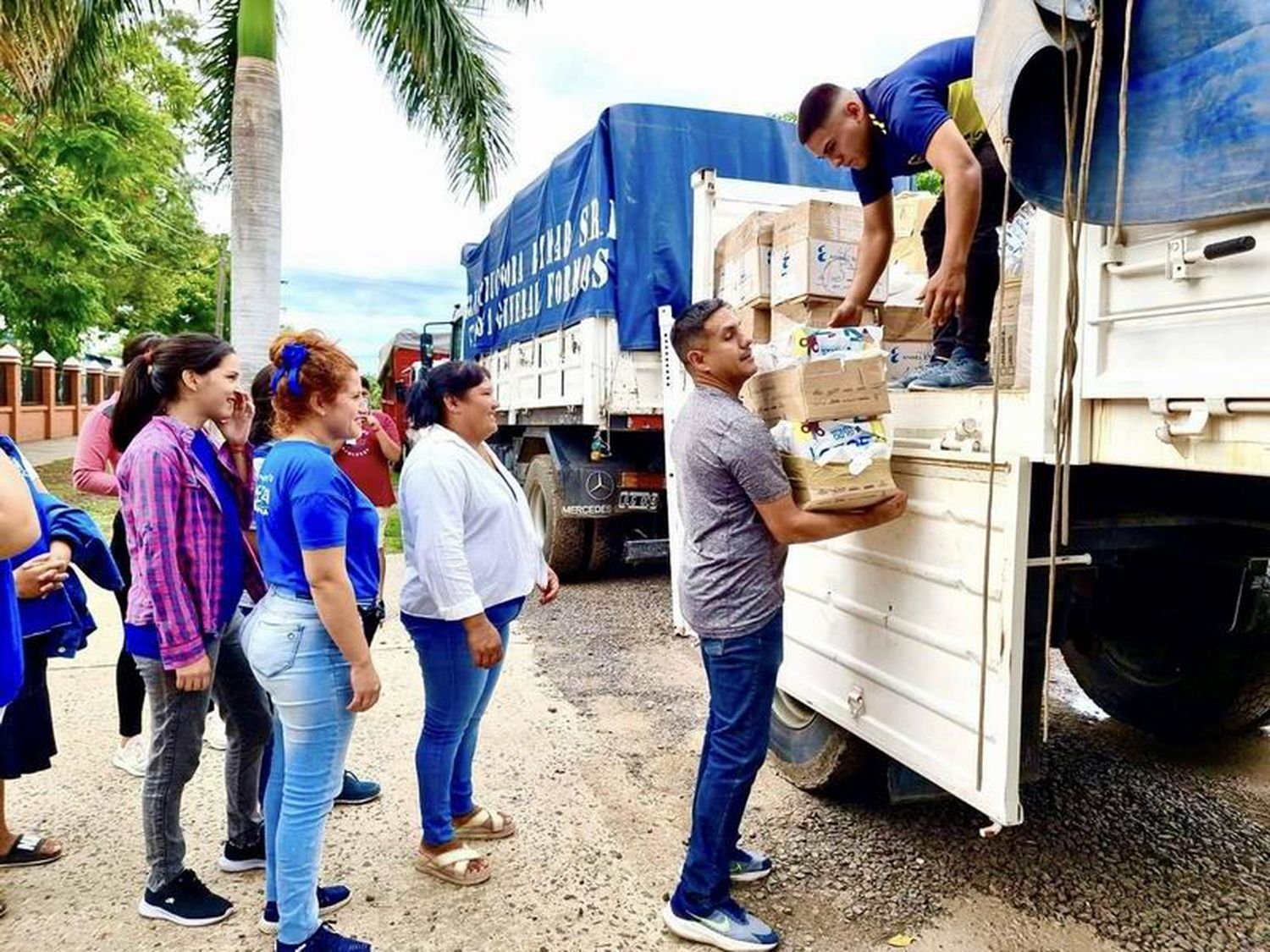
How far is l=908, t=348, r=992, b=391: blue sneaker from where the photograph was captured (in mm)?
2609

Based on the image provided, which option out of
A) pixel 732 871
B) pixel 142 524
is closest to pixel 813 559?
pixel 732 871

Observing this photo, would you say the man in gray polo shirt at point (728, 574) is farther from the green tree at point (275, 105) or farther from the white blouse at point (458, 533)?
the green tree at point (275, 105)

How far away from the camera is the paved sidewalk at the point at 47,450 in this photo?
1859 cm

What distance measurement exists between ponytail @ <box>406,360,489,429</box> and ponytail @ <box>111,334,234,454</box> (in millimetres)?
564

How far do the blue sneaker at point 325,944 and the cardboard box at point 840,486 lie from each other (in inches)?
63.3

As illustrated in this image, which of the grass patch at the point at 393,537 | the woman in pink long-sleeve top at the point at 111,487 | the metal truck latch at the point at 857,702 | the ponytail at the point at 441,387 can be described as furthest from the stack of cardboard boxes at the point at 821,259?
the grass patch at the point at 393,537

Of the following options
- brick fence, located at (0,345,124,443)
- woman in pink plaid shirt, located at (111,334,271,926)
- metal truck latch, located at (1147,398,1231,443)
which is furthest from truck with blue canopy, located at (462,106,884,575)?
brick fence, located at (0,345,124,443)

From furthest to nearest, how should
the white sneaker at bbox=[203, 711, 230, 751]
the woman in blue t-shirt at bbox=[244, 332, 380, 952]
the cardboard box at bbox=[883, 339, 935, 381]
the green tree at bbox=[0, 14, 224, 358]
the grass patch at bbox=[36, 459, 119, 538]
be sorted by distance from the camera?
the green tree at bbox=[0, 14, 224, 358], the grass patch at bbox=[36, 459, 119, 538], the white sneaker at bbox=[203, 711, 230, 751], the cardboard box at bbox=[883, 339, 935, 381], the woman in blue t-shirt at bbox=[244, 332, 380, 952]

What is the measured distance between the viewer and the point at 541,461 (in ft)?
22.6

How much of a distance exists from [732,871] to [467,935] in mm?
795

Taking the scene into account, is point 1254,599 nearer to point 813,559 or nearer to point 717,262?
point 813,559

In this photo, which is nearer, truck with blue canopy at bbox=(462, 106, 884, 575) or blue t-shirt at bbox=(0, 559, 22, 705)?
blue t-shirt at bbox=(0, 559, 22, 705)

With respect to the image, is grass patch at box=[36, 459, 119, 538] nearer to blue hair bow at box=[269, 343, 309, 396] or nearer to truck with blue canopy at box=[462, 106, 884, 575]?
truck with blue canopy at box=[462, 106, 884, 575]

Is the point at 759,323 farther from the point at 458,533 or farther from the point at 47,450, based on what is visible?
the point at 47,450
